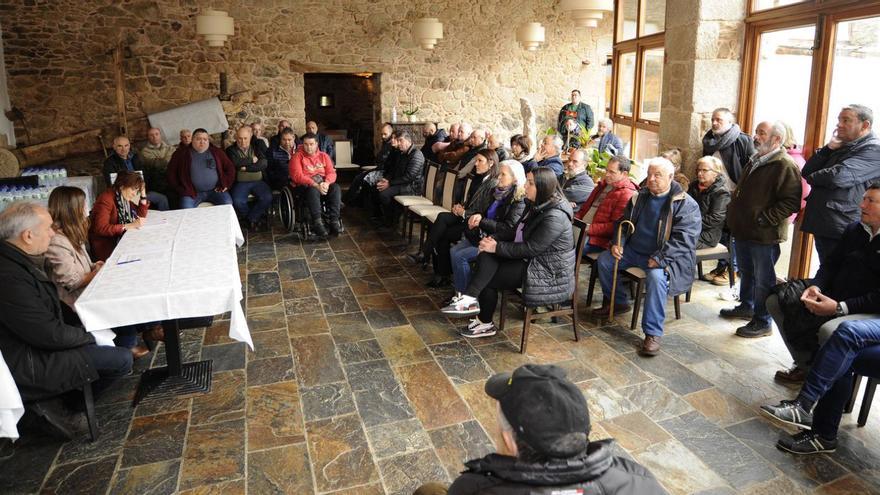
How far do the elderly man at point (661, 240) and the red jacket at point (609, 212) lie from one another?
0.28 metres

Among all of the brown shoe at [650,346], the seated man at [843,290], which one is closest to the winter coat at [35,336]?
the brown shoe at [650,346]

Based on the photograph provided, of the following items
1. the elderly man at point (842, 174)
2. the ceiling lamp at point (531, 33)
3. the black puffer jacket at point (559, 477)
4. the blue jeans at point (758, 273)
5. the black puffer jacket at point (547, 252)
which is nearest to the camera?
the black puffer jacket at point (559, 477)

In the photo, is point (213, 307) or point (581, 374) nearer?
point (213, 307)

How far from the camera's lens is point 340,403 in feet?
10.5

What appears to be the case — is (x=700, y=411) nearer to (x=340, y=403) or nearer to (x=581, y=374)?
(x=581, y=374)

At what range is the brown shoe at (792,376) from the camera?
10.9 feet

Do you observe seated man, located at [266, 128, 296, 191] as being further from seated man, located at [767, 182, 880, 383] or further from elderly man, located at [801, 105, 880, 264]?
seated man, located at [767, 182, 880, 383]

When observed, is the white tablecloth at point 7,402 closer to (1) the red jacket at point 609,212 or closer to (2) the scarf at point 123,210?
(2) the scarf at point 123,210

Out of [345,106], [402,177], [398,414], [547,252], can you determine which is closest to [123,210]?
[398,414]

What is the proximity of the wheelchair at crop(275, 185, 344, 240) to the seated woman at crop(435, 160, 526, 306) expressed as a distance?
267 centimetres

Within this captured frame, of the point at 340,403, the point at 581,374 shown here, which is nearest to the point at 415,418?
the point at 340,403

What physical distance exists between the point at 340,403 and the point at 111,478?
1087 mm

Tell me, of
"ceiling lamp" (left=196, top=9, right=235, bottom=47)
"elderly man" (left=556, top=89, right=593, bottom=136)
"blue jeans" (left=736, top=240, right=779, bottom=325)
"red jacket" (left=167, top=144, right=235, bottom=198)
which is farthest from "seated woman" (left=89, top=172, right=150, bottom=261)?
"elderly man" (left=556, top=89, right=593, bottom=136)

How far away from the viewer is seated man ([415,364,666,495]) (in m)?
1.25
